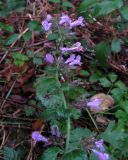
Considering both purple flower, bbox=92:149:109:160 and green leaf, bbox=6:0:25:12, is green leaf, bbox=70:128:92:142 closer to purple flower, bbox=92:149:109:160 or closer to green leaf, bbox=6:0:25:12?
purple flower, bbox=92:149:109:160

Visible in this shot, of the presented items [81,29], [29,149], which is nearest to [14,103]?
[29,149]

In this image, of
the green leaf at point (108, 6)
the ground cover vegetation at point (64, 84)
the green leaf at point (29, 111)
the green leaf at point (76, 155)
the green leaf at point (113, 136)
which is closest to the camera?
the green leaf at point (76, 155)

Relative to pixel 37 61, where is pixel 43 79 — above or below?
above

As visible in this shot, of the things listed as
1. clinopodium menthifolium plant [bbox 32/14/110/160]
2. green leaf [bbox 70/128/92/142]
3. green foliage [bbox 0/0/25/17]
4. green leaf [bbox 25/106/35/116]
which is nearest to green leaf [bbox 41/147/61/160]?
clinopodium menthifolium plant [bbox 32/14/110/160]

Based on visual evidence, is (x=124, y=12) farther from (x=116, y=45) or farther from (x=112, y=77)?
(x=112, y=77)

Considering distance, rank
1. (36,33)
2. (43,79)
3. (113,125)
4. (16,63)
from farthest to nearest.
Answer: (36,33) < (16,63) < (113,125) < (43,79)

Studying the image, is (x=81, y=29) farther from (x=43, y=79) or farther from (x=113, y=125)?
(x=43, y=79)

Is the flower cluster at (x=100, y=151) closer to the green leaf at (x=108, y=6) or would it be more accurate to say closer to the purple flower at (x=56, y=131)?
the purple flower at (x=56, y=131)

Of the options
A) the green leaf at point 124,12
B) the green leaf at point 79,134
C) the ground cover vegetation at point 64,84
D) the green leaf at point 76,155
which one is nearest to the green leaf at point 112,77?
the ground cover vegetation at point 64,84

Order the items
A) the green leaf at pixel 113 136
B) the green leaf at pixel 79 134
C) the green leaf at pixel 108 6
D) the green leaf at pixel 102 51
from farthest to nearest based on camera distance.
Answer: the green leaf at pixel 102 51 < the green leaf at pixel 108 6 < the green leaf at pixel 113 136 < the green leaf at pixel 79 134
